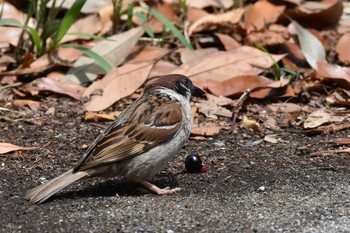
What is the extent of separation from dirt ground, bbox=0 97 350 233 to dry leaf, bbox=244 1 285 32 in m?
2.00

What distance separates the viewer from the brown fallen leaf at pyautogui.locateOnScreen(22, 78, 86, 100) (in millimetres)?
7645

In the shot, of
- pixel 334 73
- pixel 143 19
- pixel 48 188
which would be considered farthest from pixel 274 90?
pixel 48 188

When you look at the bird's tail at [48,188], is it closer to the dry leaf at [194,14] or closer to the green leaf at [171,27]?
the green leaf at [171,27]

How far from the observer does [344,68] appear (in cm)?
789

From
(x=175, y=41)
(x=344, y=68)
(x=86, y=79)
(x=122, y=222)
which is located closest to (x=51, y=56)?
(x=86, y=79)

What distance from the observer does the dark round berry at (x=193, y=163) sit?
20.1 feet

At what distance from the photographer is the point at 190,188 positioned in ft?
19.4

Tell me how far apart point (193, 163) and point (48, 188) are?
115 cm

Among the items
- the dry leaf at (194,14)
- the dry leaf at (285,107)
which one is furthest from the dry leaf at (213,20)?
the dry leaf at (285,107)

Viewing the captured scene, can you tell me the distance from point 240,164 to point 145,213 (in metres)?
1.34

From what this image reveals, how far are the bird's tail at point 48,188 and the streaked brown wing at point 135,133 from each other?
3.3 inches

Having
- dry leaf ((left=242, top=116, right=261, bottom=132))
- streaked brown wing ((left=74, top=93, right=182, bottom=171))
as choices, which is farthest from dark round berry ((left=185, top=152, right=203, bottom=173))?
dry leaf ((left=242, top=116, right=261, bottom=132))

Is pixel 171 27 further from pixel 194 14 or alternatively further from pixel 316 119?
pixel 316 119

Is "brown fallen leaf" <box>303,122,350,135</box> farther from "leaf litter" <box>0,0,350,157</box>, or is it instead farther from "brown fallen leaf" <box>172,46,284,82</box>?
"brown fallen leaf" <box>172,46,284,82</box>
